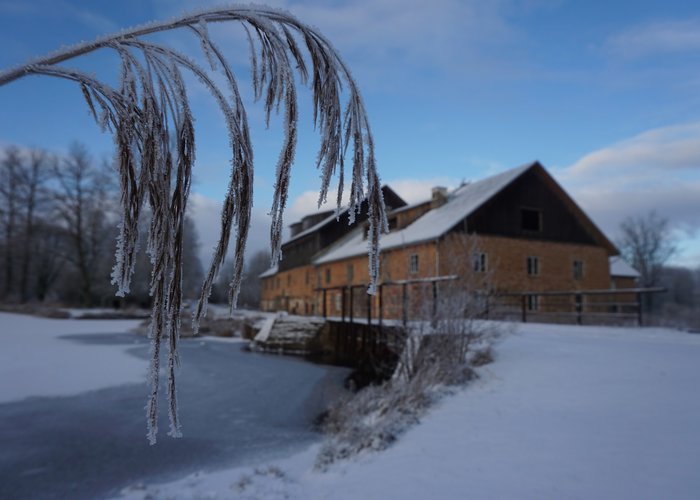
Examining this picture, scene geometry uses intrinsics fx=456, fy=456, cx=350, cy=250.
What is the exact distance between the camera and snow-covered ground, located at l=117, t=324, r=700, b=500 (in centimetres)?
361

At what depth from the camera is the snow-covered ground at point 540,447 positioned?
361cm

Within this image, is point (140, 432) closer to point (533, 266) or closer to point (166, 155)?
point (166, 155)

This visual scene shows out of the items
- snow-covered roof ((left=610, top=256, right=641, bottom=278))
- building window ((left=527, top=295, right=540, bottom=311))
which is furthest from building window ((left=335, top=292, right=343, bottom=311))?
snow-covered roof ((left=610, top=256, right=641, bottom=278))

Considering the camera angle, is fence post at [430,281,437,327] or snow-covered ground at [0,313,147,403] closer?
fence post at [430,281,437,327]

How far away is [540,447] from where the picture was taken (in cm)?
433

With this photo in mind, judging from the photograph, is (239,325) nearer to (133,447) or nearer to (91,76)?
(133,447)

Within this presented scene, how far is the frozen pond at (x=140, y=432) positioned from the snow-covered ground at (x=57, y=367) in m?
0.48

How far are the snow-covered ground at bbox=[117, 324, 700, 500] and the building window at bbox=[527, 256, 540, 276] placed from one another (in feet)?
47.9

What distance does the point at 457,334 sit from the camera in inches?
306

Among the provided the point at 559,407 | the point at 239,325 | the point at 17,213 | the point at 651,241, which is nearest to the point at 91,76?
the point at 559,407

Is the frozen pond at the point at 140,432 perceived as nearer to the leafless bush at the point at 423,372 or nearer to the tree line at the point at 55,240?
the leafless bush at the point at 423,372

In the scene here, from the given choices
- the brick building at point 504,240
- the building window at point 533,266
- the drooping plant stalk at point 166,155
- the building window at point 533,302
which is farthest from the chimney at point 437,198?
the drooping plant stalk at point 166,155

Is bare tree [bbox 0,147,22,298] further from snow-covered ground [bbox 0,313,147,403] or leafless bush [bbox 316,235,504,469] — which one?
leafless bush [bbox 316,235,504,469]

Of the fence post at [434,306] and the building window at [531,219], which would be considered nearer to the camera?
the fence post at [434,306]
